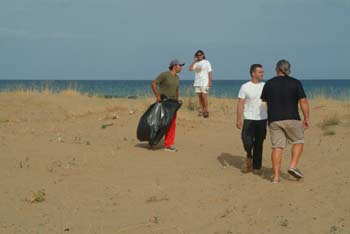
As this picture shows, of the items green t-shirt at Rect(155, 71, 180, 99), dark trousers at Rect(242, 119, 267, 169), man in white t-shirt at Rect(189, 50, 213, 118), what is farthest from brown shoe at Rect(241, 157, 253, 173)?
man in white t-shirt at Rect(189, 50, 213, 118)

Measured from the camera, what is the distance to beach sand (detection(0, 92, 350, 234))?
20.7 ft

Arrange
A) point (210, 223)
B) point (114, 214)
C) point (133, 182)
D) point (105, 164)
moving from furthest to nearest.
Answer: point (105, 164), point (133, 182), point (114, 214), point (210, 223)

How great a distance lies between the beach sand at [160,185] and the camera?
20.7ft

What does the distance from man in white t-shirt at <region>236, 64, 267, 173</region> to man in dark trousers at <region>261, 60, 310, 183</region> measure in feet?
1.84

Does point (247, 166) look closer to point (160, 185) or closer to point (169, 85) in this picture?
point (160, 185)

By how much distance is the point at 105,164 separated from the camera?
9.32 meters

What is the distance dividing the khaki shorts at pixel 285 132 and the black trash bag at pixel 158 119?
9.38 feet

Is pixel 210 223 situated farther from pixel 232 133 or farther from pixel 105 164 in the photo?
pixel 232 133

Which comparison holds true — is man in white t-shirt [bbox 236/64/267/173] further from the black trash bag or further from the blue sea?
the blue sea

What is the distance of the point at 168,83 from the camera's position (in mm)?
10445

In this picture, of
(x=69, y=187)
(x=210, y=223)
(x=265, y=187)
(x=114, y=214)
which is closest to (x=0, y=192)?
(x=69, y=187)

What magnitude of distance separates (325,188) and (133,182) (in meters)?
2.70

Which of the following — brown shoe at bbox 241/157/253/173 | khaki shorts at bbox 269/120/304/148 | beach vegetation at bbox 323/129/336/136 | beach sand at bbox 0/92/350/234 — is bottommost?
beach sand at bbox 0/92/350/234

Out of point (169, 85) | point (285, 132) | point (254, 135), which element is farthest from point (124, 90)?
point (285, 132)
